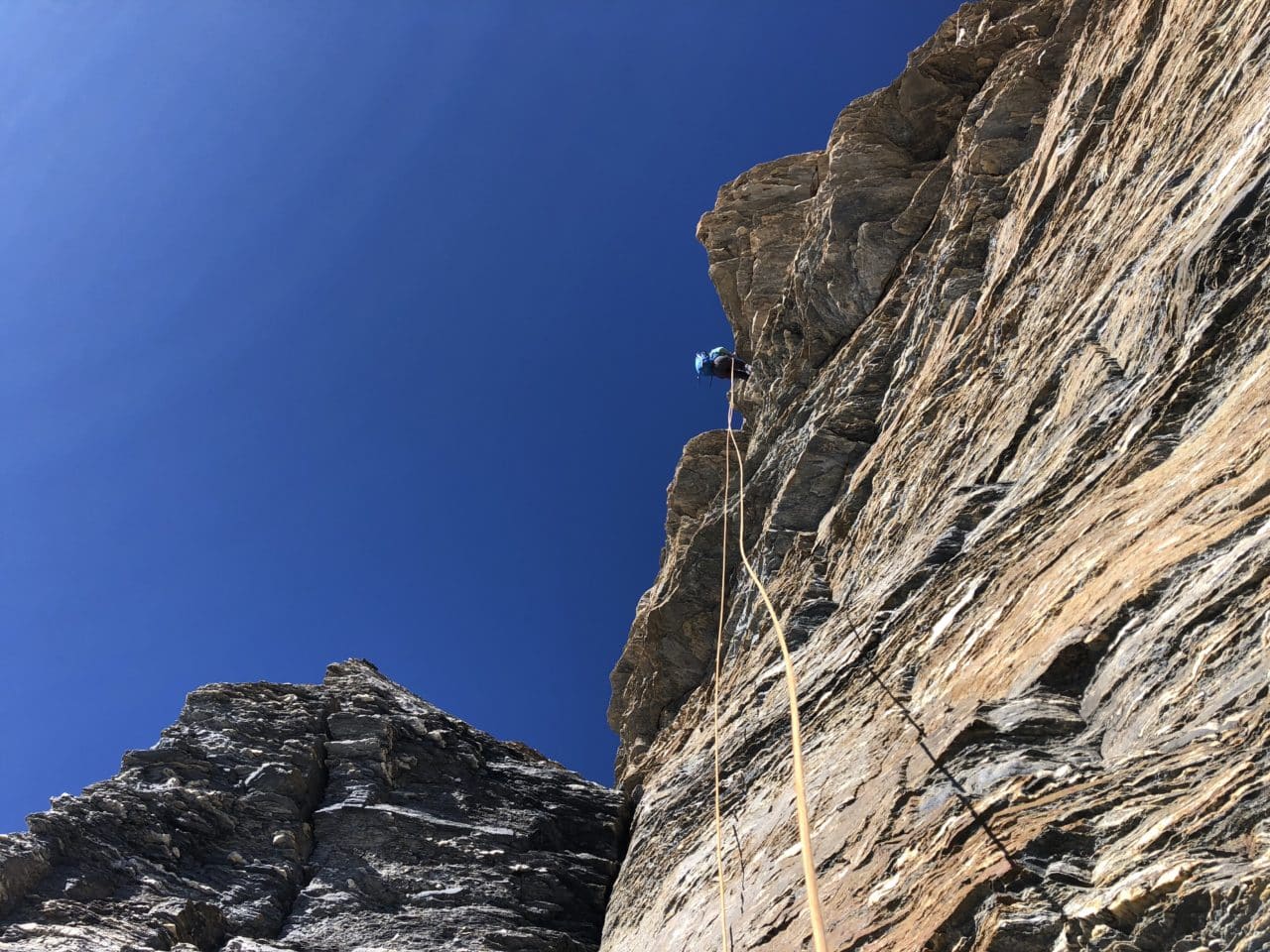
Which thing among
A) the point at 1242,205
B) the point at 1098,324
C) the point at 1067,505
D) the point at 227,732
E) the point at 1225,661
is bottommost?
the point at 1225,661

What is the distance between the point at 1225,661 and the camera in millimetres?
5445

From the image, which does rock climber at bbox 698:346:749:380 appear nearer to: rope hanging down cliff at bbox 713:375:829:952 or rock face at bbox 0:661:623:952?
rope hanging down cliff at bbox 713:375:829:952

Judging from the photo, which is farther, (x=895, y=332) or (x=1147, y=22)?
(x=895, y=332)

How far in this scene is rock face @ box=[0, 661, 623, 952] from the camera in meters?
12.9

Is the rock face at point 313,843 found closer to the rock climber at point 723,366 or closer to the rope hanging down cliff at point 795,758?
the rope hanging down cliff at point 795,758

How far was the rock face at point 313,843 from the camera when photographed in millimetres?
12859

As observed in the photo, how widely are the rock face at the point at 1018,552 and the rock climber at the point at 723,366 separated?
12.1 ft

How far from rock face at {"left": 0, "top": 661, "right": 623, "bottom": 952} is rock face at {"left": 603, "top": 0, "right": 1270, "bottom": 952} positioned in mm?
1467

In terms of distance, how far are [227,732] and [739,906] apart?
10717 millimetres

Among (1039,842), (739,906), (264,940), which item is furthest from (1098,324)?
(264,940)

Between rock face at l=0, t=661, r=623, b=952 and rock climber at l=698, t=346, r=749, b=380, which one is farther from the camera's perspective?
rock climber at l=698, t=346, r=749, b=380

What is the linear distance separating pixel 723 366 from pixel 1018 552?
14782 millimetres

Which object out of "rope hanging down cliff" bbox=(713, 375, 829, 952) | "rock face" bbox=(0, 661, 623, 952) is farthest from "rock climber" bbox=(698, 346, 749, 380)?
"rock face" bbox=(0, 661, 623, 952)

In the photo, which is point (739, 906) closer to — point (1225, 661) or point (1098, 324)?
point (1225, 661)
